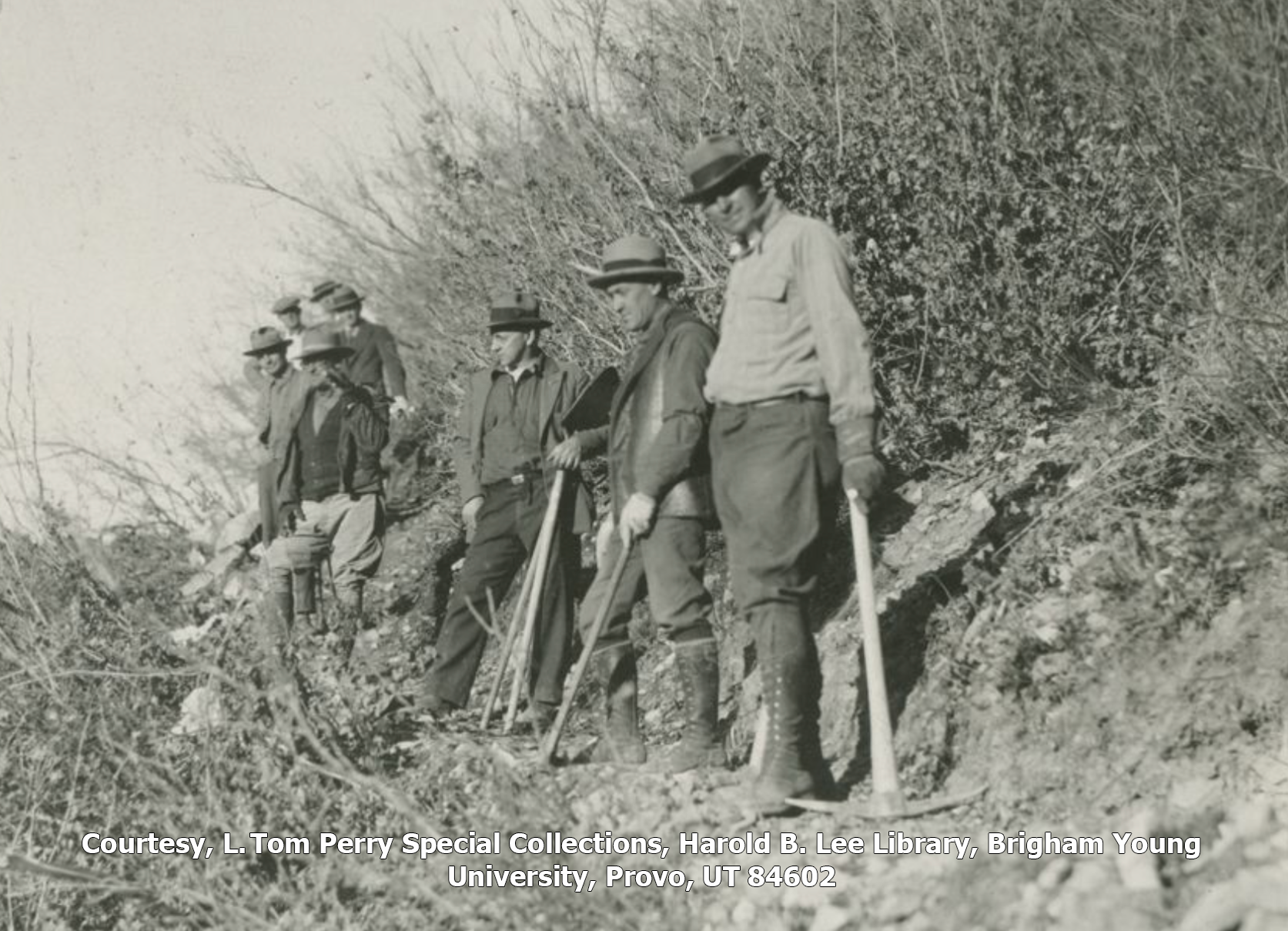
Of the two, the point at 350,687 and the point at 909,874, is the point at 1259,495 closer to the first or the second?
the point at 909,874

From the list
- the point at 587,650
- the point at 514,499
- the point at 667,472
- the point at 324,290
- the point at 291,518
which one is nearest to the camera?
the point at 667,472

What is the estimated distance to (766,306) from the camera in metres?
4.57

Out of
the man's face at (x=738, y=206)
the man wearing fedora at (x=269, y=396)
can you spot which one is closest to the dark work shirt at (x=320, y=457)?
the man wearing fedora at (x=269, y=396)

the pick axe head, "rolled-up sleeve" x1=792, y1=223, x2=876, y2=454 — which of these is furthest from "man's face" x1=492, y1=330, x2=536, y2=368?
"rolled-up sleeve" x1=792, y1=223, x2=876, y2=454

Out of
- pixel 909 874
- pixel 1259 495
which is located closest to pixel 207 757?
pixel 909 874

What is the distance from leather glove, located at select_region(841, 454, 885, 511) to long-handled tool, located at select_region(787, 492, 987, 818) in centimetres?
3

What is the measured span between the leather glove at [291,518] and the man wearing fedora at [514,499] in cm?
180

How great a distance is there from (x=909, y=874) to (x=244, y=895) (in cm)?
220

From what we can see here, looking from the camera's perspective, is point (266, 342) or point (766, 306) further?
point (266, 342)

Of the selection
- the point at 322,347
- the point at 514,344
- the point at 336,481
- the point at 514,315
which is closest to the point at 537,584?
the point at 514,344

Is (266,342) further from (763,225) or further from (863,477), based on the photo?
(863,477)

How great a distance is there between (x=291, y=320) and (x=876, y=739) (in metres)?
7.02

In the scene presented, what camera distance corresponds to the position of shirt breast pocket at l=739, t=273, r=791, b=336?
4.53 metres

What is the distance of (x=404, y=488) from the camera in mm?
12070
